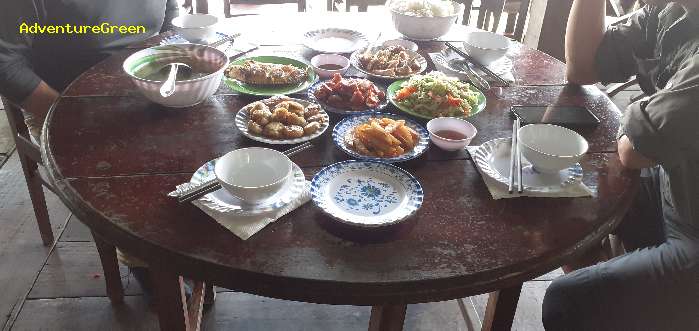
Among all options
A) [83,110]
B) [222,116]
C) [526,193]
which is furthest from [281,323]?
[526,193]

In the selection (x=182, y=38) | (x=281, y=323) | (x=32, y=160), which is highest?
(x=182, y=38)

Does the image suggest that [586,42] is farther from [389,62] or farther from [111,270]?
[111,270]

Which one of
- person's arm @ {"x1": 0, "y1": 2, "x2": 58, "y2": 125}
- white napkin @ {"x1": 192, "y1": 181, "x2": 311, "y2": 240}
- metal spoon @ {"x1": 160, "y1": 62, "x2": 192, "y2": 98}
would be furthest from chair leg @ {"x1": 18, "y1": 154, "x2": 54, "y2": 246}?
white napkin @ {"x1": 192, "y1": 181, "x2": 311, "y2": 240}

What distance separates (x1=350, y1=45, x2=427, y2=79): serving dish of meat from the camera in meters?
1.83

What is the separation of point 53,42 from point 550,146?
1.78 meters

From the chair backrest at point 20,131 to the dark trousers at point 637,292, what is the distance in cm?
191

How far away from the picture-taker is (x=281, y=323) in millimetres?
2107

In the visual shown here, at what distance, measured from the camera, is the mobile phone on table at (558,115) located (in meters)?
1.56

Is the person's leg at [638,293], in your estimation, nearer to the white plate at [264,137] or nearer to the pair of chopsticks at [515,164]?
the pair of chopsticks at [515,164]

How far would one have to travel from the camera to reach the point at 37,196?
226 centimetres

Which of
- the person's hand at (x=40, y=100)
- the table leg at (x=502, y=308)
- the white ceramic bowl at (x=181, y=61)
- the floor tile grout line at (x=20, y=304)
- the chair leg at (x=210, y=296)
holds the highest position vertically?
the white ceramic bowl at (x=181, y=61)

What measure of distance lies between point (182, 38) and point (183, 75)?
0.50 m

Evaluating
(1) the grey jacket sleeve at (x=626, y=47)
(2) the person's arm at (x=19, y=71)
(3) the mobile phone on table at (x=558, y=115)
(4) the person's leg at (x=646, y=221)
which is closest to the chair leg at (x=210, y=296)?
(2) the person's arm at (x=19, y=71)

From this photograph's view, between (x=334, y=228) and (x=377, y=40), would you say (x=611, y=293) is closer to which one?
(x=334, y=228)
